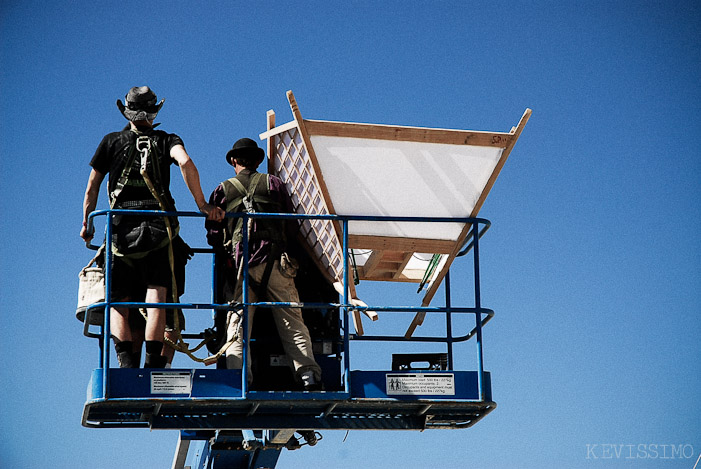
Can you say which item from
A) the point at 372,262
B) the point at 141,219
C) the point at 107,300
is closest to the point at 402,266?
the point at 372,262

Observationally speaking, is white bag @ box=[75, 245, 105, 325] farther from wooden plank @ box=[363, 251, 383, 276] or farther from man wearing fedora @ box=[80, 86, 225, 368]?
wooden plank @ box=[363, 251, 383, 276]

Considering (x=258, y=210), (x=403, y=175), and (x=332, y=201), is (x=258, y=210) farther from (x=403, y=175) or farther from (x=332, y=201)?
(x=403, y=175)

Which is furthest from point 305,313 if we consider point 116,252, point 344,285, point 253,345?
point 116,252

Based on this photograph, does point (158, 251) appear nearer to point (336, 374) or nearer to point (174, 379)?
point (174, 379)

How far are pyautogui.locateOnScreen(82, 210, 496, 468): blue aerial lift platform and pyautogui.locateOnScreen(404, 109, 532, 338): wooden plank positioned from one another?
129 millimetres

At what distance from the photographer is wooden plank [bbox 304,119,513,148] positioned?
11.5 metres

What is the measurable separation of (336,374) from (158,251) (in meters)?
2.48

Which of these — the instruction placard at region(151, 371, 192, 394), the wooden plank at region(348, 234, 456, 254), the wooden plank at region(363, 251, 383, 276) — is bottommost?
the instruction placard at region(151, 371, 192, 394)

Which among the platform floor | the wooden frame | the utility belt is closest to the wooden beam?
the wooden frame

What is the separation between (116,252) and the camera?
36.9 feet

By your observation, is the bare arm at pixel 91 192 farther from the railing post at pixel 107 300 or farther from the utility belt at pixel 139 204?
the railing post at pixel 107 300

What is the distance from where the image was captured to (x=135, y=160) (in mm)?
11297

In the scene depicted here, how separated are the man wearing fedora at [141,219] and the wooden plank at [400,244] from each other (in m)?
1.69

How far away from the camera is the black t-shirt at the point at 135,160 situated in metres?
11.3
